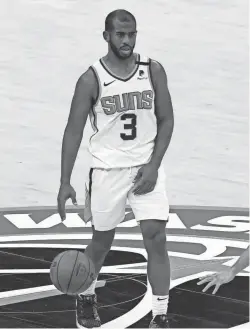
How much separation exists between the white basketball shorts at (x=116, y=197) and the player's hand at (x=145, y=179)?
0.13 feet

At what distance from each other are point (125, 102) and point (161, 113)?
25 centimetres

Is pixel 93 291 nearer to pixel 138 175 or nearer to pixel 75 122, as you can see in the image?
pixel 138 175

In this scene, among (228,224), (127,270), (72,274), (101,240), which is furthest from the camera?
(228,224)

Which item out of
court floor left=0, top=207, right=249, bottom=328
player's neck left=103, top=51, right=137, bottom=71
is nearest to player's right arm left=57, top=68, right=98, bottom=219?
player's neck left=103, top=51, right=137, bottom=71

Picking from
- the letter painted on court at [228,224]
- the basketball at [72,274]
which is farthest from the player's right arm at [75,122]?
the letter painted on court at [228,224]

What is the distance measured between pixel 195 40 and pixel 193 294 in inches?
252

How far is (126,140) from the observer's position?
6.41 m

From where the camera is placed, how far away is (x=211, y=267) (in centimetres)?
783

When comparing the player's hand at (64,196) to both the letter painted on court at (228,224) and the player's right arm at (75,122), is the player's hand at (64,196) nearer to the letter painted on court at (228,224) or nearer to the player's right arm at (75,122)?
the player's right arm at (75,122)

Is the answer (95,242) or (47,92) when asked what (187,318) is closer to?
(95,242)

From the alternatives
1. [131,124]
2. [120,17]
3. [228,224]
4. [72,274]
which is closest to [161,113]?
[131,124]

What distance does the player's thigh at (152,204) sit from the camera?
633cm

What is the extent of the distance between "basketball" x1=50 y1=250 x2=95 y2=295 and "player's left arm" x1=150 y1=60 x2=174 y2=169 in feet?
2.46

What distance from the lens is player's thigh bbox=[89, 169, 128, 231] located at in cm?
643
